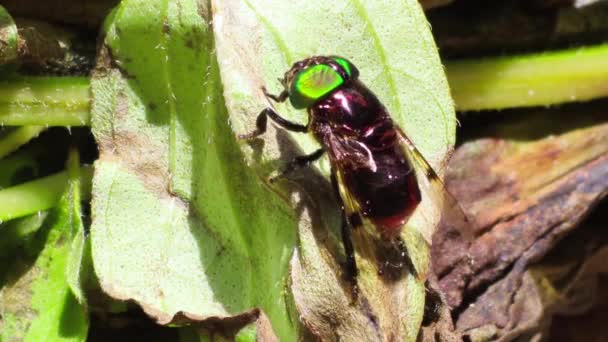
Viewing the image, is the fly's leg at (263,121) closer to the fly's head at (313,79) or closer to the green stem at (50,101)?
the fly's head at (313,79)

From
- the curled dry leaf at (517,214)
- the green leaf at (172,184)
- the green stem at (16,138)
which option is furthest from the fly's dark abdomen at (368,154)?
the green stem at (16,138)

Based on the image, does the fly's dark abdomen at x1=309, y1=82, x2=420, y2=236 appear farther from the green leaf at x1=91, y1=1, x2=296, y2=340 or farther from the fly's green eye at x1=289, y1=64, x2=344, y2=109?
the green leaf at x1=91, y1=1, x2=296, y2=340

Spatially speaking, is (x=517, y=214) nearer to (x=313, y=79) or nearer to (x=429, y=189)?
(x=429, y=189)

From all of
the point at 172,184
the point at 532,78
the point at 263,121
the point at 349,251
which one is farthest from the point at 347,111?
the point at 532,78

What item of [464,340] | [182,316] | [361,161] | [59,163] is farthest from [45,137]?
[464,340]

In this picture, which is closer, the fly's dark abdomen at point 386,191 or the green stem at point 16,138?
the fly's dark abdomen at point 386,191

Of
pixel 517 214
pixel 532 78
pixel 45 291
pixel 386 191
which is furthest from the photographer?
pixel 532 78
